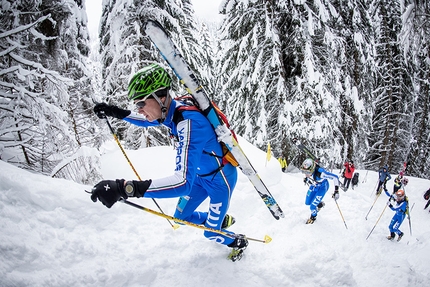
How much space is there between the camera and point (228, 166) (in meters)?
3.34

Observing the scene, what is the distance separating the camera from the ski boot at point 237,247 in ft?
11.5

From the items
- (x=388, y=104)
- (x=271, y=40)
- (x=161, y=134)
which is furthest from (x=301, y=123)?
(x=388, y=104)

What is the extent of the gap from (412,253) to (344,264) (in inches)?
162

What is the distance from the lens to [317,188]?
6422 millimetres

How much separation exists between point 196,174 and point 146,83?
148cm

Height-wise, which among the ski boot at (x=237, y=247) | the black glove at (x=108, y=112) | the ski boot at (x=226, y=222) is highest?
the black glove at (x=108, y=112)

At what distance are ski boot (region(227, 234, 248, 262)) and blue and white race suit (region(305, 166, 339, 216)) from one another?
331cm

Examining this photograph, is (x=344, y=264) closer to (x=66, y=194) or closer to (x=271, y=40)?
(x=66, y=194)

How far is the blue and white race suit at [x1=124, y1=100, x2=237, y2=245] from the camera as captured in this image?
7.78 feet

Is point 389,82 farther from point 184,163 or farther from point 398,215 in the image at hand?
point 184,163

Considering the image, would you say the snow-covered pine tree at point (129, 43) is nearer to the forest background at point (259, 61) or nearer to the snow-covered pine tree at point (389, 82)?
the forest background at point (259, 61)

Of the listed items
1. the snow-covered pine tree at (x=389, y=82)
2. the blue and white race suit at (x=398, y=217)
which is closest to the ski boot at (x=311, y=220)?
the blue and white race suit at (x=398, y=217)

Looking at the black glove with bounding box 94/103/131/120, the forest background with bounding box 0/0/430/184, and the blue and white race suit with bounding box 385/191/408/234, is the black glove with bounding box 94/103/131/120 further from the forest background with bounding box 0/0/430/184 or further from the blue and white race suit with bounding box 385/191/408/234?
the blue and white race suit with bounding box 385/191/408/234

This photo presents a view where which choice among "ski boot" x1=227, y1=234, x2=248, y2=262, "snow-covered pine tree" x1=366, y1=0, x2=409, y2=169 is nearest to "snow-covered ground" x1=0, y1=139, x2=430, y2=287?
"ski boot" x1=227, y1=234, x2=248, y2=262
